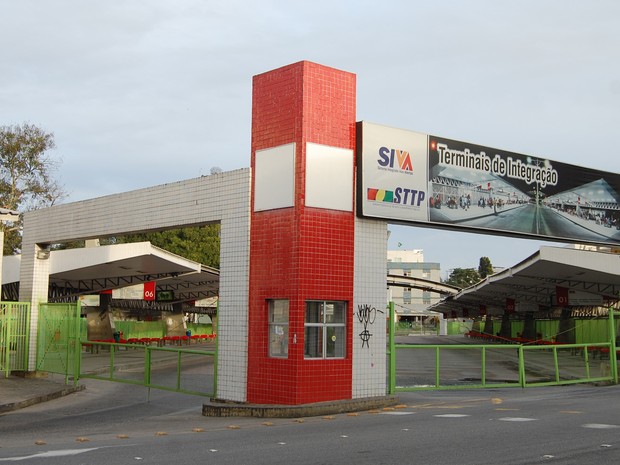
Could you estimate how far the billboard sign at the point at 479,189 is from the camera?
57.0ft

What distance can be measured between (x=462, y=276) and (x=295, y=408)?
154 m

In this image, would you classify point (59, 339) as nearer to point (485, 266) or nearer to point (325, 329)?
point (325, 329)

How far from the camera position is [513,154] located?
66.6 ft

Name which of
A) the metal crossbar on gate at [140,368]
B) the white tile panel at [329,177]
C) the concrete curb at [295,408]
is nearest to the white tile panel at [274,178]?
the white tile panel at [329,177]

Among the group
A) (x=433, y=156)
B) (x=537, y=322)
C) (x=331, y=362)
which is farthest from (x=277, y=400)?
(x=537, y=322)

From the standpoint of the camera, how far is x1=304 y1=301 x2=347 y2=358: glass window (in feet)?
53.0

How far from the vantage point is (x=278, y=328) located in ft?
53.8

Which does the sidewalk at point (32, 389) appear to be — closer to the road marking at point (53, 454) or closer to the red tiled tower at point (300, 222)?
the red tiled tower at point (300, 222)

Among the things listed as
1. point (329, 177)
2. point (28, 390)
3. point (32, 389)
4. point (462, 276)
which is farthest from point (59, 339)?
point (462, 276)

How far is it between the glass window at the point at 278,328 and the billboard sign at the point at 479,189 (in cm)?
289

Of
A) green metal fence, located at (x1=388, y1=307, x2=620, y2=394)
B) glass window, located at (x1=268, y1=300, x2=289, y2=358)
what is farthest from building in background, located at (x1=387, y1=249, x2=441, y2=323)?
glass window, located at (x1=268, y1=300, x2=289, y2=358)

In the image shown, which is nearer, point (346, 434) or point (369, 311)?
→ point (346, 434)

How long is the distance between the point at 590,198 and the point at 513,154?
Answer: 152 inches

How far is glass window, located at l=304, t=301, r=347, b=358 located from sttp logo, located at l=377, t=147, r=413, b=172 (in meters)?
3.48
